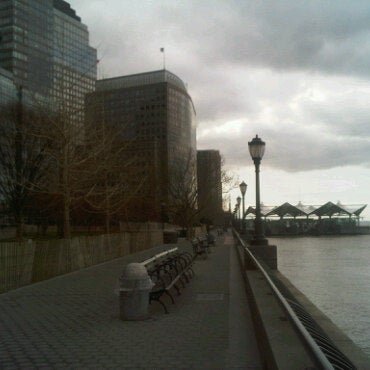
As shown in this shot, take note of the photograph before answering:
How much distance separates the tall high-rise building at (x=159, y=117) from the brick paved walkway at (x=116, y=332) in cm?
2906

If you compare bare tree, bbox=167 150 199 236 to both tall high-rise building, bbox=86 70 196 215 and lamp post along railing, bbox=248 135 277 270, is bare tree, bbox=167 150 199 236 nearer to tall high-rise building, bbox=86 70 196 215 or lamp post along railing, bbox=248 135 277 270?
tall high-rise building, bbox=86 70 196 215

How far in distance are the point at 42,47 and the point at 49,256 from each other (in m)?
25.1

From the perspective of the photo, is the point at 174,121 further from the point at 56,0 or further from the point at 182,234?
the point at 56,0

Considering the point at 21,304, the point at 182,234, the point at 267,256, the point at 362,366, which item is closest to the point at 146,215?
the point at 182,234

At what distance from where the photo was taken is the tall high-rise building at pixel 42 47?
25.5m

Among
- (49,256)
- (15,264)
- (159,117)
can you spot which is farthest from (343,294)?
(159,117)

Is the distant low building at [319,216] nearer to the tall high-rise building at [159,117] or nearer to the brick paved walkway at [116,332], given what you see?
the tall high-rise building at [159,117]

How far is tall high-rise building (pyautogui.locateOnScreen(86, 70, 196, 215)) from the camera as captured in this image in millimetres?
47625

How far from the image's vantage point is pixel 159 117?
234ft

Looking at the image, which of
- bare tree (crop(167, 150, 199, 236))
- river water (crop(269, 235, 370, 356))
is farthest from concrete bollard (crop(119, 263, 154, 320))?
bare tree (crop(167, 150, 199, 236))

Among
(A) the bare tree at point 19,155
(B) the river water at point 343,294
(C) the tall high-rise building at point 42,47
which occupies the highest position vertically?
(C) the tall high-rise building at point 42,47

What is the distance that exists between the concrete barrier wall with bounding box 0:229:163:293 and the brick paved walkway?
0.75 metres

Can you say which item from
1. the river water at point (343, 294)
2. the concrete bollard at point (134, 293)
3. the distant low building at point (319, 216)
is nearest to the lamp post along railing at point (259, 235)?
the river water at point (343, 294)

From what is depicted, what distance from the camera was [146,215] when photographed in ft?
184
